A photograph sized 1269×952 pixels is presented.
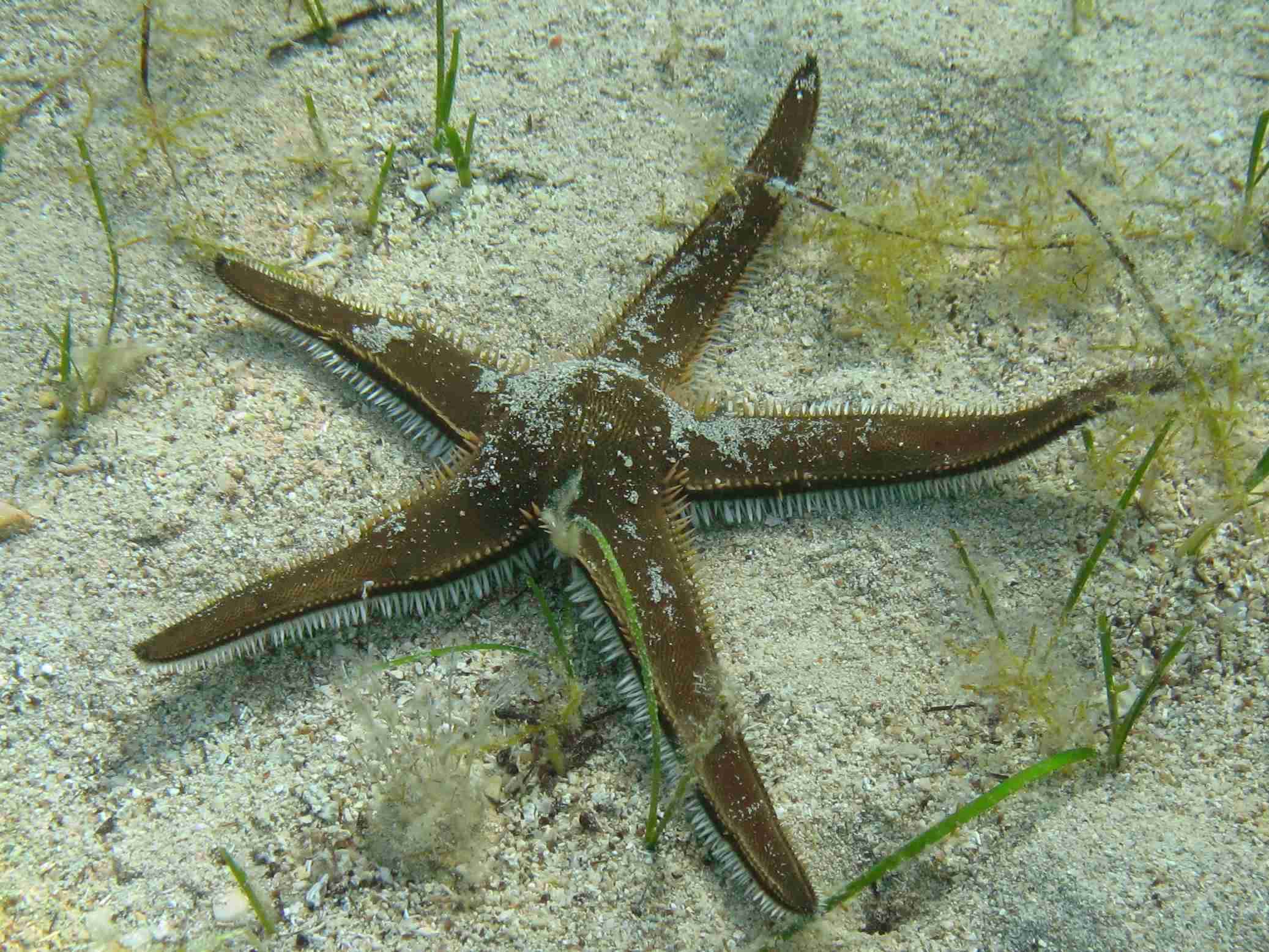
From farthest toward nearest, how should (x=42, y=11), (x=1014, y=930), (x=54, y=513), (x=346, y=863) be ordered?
(x=42, y=11), (x=54, y=513), (x=346, y=863), (x=1014, y=930)

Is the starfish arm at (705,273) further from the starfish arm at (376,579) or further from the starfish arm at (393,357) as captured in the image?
the starfish arm at (376,579)

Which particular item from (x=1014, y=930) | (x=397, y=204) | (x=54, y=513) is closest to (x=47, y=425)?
(x=54, y=513)

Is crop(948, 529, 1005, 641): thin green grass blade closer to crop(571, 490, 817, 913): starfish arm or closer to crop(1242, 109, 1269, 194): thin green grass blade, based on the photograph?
crop(571, 490, 817, 913): starfish arm

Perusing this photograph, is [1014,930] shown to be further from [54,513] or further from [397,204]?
[397,204]

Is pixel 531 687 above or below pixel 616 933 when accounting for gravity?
above

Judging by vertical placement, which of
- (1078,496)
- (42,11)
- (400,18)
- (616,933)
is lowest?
(616,933)

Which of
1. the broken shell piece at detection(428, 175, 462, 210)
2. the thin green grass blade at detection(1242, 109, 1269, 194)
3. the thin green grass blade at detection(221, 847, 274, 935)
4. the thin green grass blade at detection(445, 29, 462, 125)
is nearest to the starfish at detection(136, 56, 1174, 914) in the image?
the thin green grass blade at detection(221, 847, 274, 935)
